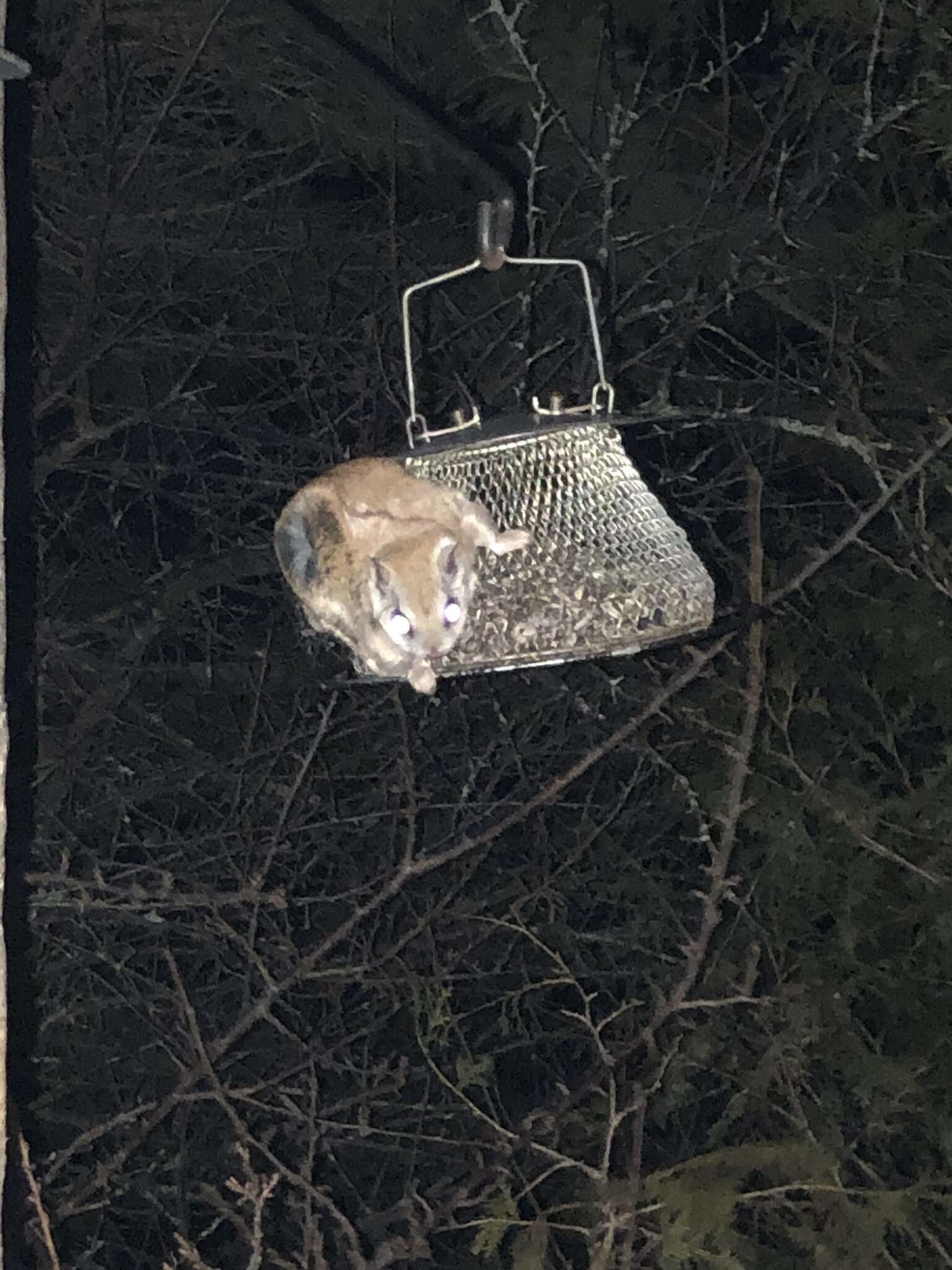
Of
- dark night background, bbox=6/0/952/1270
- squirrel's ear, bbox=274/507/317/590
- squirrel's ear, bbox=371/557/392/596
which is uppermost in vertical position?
squirrel's ear, bbox=371/557/392/596

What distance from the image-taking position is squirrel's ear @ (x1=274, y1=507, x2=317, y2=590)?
169cm

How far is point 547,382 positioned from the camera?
3.04m

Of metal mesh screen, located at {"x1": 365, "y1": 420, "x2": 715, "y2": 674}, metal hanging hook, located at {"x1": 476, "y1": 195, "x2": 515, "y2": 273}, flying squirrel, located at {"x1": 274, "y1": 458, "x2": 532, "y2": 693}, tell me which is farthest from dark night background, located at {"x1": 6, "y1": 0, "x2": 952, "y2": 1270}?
metal hanging hook, located at {"x1": 476, "y1": 195, "x2": 515, "y2": 273}

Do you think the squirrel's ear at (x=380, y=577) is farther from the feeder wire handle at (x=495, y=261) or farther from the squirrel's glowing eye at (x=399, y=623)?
the feeder wire handle at (x=495, y=261)

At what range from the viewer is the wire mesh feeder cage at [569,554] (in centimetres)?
159

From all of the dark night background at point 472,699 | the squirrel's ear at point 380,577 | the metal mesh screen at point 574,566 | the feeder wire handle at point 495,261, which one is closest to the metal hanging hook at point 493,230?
the feeder wire handle at point 495,261

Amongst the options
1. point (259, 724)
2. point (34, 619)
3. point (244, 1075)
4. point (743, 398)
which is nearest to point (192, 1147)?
point (244, 1075)

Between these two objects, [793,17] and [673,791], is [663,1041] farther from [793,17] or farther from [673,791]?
[793,17]

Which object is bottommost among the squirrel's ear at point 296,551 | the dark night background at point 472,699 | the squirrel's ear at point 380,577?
the dark night background at point 472,699

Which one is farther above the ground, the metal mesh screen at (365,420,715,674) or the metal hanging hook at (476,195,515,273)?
the metal hanging hook at (476,195,515,273)

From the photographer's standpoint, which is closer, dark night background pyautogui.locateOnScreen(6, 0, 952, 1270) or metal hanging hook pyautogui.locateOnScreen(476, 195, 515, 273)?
metal hanging hook pyautogui.locateOnScreen(476, 195, 515, 273)

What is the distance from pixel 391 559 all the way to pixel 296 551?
19 cm

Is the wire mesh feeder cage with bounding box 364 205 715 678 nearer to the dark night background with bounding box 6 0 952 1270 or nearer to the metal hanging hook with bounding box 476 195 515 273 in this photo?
the metal hanging hook with bounding box 476 195 515 273

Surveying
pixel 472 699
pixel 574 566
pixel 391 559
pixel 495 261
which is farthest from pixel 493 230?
pixel 472 699
